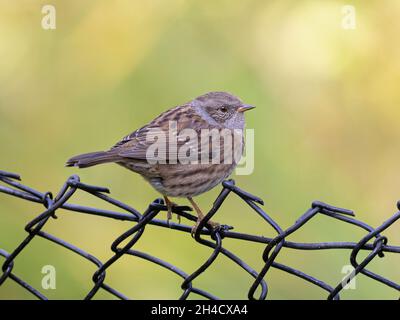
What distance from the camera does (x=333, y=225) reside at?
15.5 feet

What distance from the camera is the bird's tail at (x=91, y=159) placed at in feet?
11.3

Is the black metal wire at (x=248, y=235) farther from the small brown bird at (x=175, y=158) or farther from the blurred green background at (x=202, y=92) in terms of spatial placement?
the blurred green background at (x=202, y=92)

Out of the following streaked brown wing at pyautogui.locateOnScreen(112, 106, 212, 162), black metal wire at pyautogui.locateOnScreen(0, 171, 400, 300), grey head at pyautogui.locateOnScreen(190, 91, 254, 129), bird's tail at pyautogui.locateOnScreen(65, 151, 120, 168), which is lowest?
black metal wire at pyautogui.locateOnScreen(0, 171, 400, 300)

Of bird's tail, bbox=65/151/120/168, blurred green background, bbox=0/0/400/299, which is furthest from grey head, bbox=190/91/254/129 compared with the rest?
bird's tail, bbox=65/151/120/168

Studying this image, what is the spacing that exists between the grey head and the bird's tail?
86cm

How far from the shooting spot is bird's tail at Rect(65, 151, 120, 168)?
3430mm

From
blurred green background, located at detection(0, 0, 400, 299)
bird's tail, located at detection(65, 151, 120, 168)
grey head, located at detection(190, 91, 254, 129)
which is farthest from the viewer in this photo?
blurred green background, located at detection(0, 0, 400, 299)

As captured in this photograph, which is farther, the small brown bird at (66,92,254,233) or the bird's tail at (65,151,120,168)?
the small brown bird at (66,92,254,233)

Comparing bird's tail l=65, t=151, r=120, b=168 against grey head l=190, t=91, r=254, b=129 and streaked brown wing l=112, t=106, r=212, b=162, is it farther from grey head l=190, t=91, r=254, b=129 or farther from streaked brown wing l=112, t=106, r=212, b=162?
grey head l=190, t=91, r=254, b=129

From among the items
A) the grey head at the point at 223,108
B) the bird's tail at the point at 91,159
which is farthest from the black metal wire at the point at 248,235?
the grey head at the point at 223,108

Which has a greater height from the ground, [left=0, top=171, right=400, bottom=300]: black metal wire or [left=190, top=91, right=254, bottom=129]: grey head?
[left=190, top=91, right=254, bottom=129]: grey head

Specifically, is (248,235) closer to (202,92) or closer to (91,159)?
(91,159)
